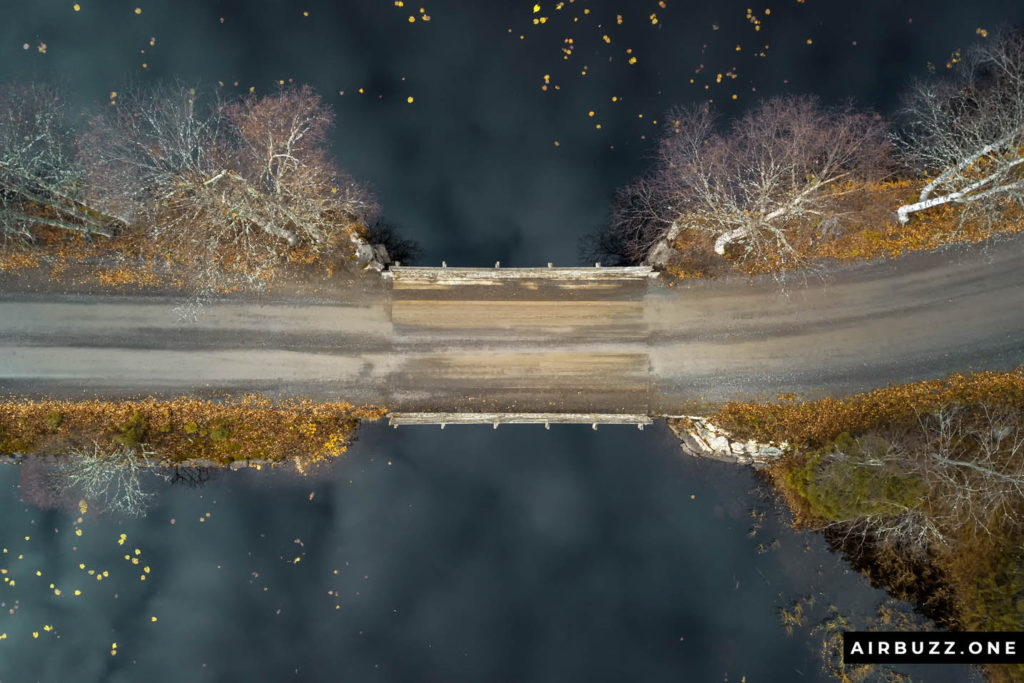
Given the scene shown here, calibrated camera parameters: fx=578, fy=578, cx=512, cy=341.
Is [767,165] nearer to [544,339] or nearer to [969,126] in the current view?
[969,126]

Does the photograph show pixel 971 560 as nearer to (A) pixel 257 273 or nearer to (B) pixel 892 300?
(B) pixel 892 300

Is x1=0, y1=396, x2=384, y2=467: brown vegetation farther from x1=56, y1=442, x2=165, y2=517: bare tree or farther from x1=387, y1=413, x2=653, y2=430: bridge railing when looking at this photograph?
x1=387, y1=413, x2=653, y2=430: bridge railing

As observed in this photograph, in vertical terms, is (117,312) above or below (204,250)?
below

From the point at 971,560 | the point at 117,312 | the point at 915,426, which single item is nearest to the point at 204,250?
the point at 117,312

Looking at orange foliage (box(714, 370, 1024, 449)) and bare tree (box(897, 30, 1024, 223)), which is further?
orange foliage (box(714, 370, 1024, 449))

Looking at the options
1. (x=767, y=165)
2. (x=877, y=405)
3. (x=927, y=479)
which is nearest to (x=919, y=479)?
(x=927, y=479)

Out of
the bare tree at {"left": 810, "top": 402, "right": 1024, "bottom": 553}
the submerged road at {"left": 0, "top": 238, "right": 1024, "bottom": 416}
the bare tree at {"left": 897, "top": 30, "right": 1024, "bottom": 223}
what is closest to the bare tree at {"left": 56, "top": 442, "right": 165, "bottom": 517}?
the submerged road at {"left": 0, "top": 238, "right": 1024, "bottom": 416}
